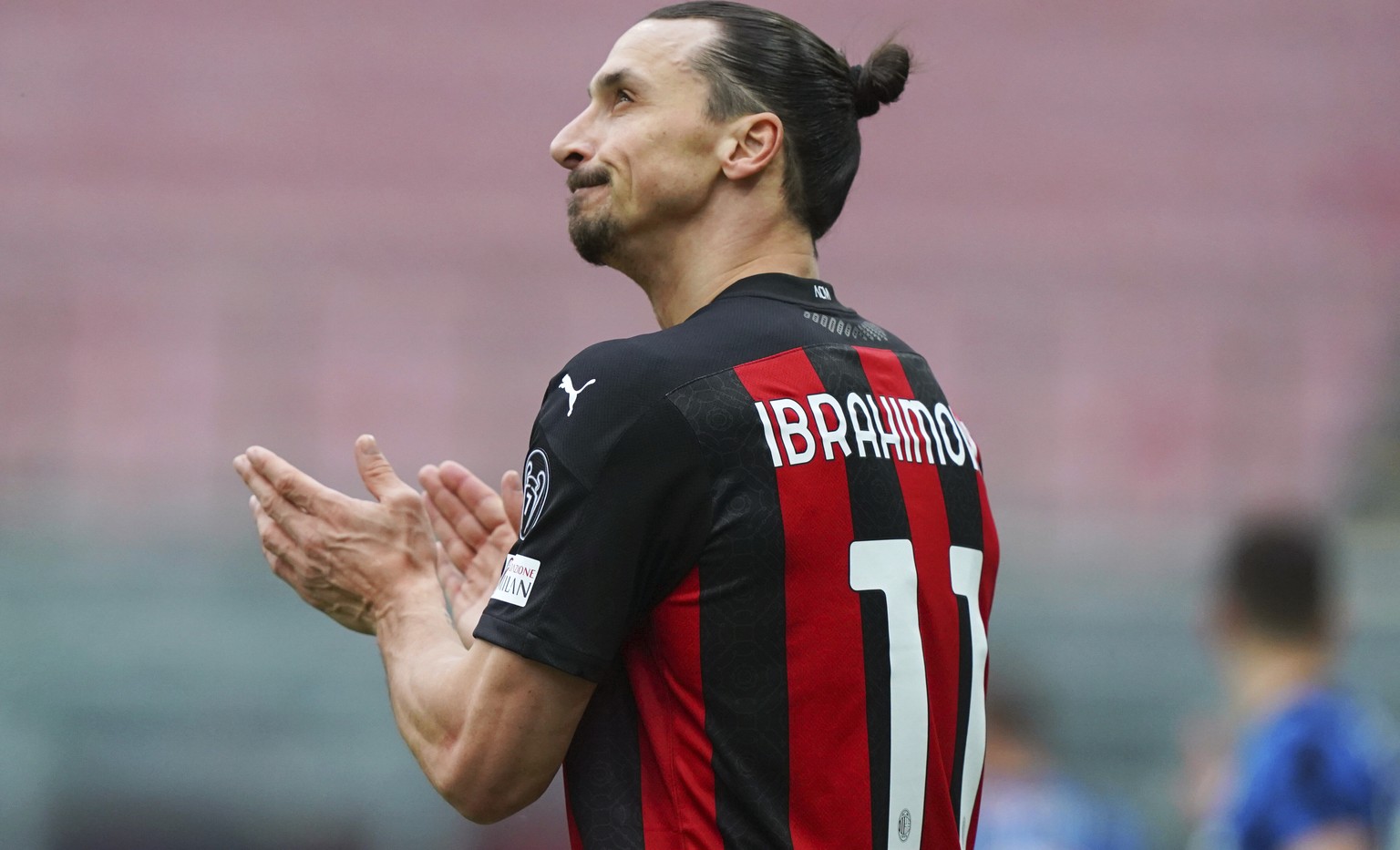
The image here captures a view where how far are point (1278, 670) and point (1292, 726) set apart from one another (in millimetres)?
222

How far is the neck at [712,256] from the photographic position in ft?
6.73

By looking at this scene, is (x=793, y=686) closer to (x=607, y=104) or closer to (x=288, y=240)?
(x=607, y=104)

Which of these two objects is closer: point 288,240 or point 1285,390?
point 1285,390

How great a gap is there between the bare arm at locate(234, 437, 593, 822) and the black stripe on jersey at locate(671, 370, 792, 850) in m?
0.16

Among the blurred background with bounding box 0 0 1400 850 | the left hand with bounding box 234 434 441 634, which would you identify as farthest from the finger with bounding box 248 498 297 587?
the blurred background with bounding box 0 0 1400 850

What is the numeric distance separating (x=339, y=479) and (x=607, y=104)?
550cm

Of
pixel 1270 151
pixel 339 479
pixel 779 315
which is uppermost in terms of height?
pixel 1270 151

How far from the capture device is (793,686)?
1.72 meters

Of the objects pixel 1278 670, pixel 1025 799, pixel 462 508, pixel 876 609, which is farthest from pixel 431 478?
pixel 1025 799

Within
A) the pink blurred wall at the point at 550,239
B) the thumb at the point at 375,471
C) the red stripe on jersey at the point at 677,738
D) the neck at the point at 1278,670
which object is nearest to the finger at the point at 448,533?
the thumb at the point at 375,471

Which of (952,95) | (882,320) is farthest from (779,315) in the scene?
(952,95)

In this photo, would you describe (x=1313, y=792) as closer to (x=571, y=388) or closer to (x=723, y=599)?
(x=723, y=599)

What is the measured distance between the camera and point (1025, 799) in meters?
4.50

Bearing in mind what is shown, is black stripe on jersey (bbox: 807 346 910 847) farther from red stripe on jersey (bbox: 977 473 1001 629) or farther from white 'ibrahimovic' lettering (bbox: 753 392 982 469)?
red stripe on jersey (bbox: 977 473 1001 629)
